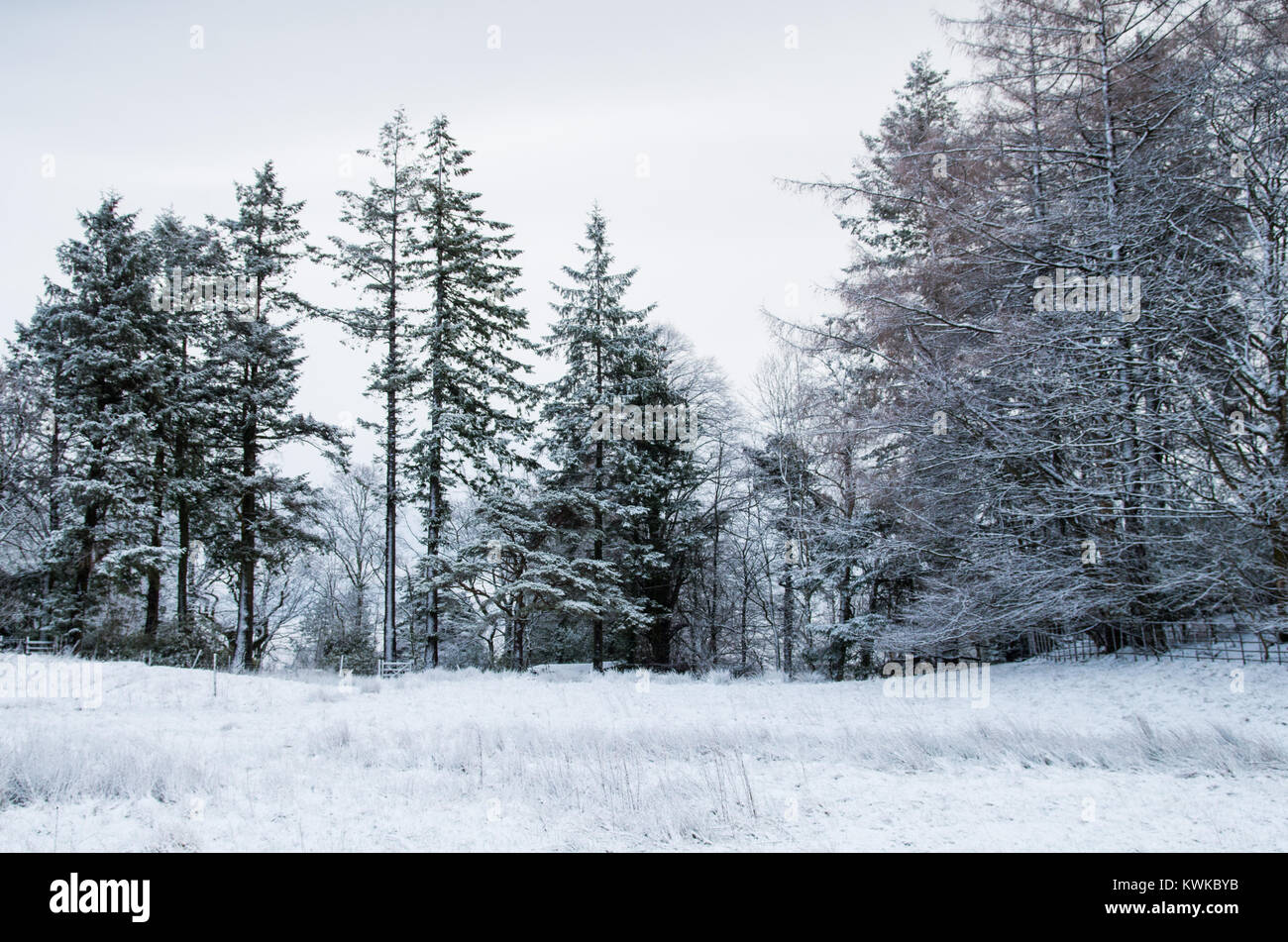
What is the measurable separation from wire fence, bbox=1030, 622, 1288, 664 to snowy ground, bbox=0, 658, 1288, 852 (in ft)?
4.17

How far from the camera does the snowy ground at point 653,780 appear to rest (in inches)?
181

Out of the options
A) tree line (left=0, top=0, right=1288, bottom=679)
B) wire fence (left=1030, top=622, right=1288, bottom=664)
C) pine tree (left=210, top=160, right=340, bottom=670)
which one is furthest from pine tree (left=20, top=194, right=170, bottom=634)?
wire fence (left=1030, top=622, right=1288, bottom=664)

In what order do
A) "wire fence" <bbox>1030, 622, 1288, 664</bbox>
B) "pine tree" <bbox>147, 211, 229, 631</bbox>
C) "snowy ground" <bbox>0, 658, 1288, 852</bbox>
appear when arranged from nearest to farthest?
"snowy ground" <bbox>0, 658, 1288, 852</bbox>, "wire fence" <bbox>1030, 622, 1288, 664</bbox>, "pine tree" <bbox>147, 211, 229, 631</bbox>

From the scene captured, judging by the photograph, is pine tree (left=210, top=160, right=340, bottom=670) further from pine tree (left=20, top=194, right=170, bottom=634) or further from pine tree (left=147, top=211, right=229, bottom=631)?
pine tree (left=20, top=194, right=170, bottom=634)

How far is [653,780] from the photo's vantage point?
6215 millimetres

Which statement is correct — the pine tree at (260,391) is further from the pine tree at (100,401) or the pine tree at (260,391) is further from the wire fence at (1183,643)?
the wire fence at (1183,643)

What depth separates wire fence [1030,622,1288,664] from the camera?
39.4 feet

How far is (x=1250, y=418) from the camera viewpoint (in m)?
10.6

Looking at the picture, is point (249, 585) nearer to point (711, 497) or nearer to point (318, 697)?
point (318, 697)

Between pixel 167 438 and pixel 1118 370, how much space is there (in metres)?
25.1

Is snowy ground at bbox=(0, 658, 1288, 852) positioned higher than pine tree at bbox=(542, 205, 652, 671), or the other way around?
pine tree at bbox=(542, 205, 652, 671)

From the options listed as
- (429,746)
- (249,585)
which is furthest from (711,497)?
(429,746)

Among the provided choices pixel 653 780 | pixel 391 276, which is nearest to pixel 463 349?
pixel 391 276
